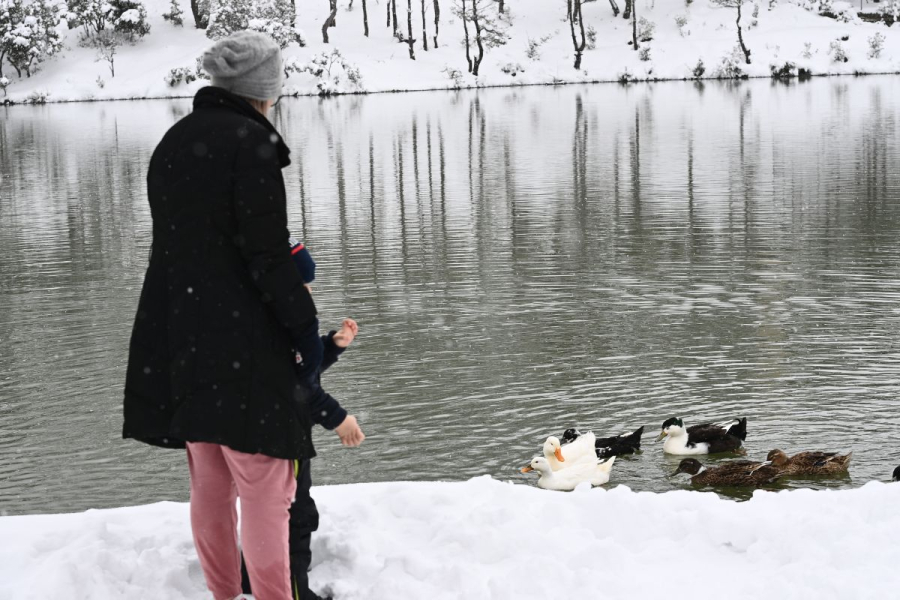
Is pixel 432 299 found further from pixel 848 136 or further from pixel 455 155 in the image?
pixel 848 136

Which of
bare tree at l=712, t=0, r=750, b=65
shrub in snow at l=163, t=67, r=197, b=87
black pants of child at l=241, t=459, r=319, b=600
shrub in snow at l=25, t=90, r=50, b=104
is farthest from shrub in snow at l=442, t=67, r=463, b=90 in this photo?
black pants of child at l=241, t=459, r=319, b=600

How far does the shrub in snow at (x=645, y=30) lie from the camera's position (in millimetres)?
69500

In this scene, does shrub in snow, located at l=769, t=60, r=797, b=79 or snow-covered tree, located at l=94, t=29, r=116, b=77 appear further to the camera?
snow-covered tree, located at l=94, t=29, r=116, b=77

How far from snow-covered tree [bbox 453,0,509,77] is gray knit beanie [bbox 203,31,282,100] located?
211ft

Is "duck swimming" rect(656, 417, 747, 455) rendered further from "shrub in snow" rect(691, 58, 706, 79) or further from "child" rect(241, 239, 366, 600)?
"shrub in snow" rect(691, 58, 706, 79)

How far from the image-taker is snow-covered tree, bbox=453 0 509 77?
224ft

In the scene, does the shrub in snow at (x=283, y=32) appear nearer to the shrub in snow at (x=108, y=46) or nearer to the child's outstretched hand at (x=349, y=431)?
the shrub in snow at (x=108, y=46)

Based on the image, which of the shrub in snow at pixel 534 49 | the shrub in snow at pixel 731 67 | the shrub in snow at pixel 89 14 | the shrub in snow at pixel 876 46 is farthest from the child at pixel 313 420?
the shrub in snow at pixel 89 14

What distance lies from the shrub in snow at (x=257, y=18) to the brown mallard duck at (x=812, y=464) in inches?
2560

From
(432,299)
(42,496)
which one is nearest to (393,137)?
(432,299)

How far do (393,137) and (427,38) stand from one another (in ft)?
133

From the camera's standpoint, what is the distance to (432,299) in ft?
42.8

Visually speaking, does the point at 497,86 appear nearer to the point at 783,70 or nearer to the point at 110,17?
the point at 783,70

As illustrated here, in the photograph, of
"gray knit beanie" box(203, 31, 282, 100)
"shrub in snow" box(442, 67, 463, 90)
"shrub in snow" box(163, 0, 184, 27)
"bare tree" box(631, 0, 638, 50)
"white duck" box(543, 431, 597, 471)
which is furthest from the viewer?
"shrub in snow" box(163, 0, 184, 27)
